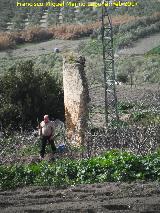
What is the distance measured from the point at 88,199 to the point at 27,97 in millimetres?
14651

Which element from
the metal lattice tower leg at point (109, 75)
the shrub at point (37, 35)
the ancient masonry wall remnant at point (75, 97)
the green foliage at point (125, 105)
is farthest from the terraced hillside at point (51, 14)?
the ancient masonry wall remnant at point (75, 97)

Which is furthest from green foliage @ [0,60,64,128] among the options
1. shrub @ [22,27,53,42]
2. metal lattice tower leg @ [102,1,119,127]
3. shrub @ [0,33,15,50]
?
shrub @ [22,27,53,42]

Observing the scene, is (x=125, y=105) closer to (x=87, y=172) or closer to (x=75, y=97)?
(x=75, y=97)

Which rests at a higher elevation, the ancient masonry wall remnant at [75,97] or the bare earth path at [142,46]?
the ancient masonry wall remnant at [75,97]

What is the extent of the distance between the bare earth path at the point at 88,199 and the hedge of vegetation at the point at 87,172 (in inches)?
24.1

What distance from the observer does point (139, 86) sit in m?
45.0

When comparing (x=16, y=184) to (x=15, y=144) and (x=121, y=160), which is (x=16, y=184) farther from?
(x=15, y=144)

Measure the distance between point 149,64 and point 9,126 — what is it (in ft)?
85.2

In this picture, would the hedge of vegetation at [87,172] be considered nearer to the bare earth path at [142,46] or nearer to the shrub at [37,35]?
the bare earth path at [142,46]

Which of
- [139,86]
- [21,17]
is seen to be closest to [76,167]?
[139,86]

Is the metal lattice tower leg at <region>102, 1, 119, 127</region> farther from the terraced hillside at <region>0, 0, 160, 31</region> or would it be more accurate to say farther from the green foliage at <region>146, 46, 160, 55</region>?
the terraced hillside at <region>0, 0, 160, 31</region>

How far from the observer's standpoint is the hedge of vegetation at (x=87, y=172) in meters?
16.7

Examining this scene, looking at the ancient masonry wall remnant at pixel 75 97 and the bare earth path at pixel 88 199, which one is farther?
the ancient masonry wall remnant at pixel 75 97

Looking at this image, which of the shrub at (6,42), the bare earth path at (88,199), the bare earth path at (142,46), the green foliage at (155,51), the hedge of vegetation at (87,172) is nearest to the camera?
the bare earth path at (88,199)
